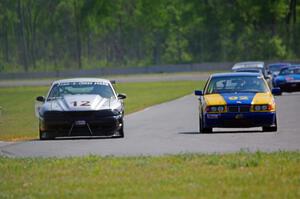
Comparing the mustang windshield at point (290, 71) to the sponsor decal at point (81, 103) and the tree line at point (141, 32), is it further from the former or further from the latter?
the tree line at point (141, 32)

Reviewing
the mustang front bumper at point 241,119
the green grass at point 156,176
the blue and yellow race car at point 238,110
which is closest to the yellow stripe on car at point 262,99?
the blue and yellow race car at point 238,110

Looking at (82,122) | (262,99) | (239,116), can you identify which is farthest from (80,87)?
(262,99)

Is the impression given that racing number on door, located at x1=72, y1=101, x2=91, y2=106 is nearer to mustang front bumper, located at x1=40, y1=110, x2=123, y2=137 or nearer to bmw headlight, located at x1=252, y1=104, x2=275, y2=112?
mustang front bumper, located at x1=40, y1=110, x2=123, y2=137

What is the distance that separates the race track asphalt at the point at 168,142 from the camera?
60.7 feet

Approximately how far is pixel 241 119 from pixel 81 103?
11.9 feet

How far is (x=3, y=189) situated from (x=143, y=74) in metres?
96.5

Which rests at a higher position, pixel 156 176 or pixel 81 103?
pixel 156 176

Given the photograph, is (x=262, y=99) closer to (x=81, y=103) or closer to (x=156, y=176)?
(x=81, y=103)

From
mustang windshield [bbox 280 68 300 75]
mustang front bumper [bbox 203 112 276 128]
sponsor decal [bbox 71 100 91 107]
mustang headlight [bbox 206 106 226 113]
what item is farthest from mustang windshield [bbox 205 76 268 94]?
mustang windshield [bbox 280 68 300 75]

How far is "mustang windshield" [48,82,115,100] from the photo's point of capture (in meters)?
24.2

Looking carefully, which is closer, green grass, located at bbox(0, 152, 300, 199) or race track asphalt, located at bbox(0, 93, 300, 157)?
green grass, located at bbox(0, 152, 300, 199)

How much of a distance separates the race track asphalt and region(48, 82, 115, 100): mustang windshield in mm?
1156

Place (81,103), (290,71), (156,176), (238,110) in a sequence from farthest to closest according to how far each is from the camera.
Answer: (290,71) → (238,110) → (81,103) → (156,176)

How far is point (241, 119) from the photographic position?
913 inches
